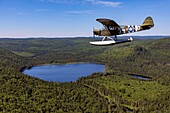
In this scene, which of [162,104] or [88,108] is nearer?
[88,108]

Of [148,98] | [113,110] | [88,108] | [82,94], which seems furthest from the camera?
[148,98]

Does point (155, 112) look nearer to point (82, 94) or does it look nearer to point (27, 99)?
point (82, 94)

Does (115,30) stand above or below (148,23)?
below

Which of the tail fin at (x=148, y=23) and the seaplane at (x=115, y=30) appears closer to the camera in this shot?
the seaplane at (x=115, y=30)

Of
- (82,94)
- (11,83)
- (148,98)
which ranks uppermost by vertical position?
(11,83)

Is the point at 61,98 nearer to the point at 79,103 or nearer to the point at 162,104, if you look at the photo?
the point at 79,103

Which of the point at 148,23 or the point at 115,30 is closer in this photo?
the point at 115,30

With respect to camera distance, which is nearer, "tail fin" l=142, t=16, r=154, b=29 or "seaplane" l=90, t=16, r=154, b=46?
"seaplane" l=90, t=16, r=154, b=46

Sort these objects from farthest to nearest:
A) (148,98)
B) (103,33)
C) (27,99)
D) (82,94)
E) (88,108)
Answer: (148,98) → (82,94) → (88,108) → (27,99) → (103,33)

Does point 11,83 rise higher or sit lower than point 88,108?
higher

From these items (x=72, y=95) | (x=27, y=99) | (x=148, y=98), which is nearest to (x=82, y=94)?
(x=72, y=95)
